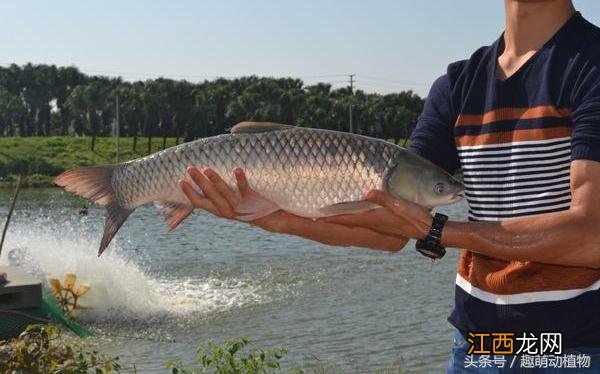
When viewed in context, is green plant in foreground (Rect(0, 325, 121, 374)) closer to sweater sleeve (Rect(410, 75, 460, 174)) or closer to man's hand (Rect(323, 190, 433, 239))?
man's hand (Rect(323, 190, 433, 239))

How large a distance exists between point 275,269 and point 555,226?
76.1 feet

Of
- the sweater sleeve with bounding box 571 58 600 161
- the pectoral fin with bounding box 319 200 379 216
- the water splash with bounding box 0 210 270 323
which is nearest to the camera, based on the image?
the sweater sleeve with bounding box 571 58 600 161

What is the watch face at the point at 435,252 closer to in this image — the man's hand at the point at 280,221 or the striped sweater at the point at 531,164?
the striped sweater at the point at 531,164

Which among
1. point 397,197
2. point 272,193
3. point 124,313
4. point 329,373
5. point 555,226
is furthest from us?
point 124,313

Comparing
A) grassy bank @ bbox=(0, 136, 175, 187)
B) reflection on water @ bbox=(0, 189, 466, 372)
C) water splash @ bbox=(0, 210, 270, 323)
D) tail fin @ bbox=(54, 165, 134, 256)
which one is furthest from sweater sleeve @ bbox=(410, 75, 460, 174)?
grassy bank @ bbox=(0, 136, 175, 187)

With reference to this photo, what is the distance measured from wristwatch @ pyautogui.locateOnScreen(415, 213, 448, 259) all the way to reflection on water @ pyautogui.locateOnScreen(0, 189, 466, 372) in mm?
11722

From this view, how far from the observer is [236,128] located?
3611mm

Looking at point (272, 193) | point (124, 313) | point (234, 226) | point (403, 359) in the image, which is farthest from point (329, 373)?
point (234, 226)

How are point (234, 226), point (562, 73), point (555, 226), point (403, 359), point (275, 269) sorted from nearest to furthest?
point (555, 226) → point (562, 73) → point (403, 359) → point (275, 269) → point (234, 226)

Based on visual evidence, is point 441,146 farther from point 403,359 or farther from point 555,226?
point 403,359

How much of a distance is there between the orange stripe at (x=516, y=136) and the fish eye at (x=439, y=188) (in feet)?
0.80

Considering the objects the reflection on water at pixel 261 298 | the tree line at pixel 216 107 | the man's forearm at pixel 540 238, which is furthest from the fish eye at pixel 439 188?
the tree line at pixel 216 107

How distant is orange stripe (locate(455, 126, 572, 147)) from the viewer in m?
2.98

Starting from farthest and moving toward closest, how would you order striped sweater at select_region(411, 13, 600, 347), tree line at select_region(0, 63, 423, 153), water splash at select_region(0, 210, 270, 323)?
tree line at select_region(0, 63, 423, 153) < water splash at select_region(0, 210, 270, 323) < striped sweater at select_region(411, 13, 600, 347)
